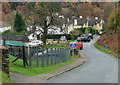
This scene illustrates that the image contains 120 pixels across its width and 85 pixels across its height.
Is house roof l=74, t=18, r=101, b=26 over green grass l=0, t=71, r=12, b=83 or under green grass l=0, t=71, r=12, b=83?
over

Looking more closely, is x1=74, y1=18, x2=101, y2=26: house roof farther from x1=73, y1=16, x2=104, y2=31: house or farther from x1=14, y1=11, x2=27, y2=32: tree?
x1=14, y1=11, x2=27, y2=32: tree

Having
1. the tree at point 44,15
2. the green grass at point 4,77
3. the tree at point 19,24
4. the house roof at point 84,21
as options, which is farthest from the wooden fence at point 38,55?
the house roof at point 84,21

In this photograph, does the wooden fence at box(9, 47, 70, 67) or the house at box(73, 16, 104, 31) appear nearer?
the wooden fence at box(9, 47, 70, 67)

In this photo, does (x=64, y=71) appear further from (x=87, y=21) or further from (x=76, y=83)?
(x=87, y=21)

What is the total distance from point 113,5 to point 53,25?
35.2 feet

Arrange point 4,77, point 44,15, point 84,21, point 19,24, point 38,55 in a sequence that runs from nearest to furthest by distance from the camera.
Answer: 1. point 4,77
2. point 38,55
3. point 44,15
4. point 19,24
5. point 84,21

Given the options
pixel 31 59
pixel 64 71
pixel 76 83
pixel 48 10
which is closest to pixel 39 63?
pixel 31 59

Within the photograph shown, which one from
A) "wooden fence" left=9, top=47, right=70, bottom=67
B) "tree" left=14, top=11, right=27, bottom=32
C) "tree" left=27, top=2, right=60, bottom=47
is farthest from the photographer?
"tree" left=14, top=11, right=27, bottom=32

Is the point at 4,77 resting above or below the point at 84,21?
below

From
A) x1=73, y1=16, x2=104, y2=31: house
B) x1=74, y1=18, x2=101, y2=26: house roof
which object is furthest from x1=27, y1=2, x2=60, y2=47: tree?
x1=74, y1=18, x2=101, y2=26: house roof

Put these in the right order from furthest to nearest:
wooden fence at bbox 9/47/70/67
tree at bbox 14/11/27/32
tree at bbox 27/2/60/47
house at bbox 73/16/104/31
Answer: house at bbox 73/16/104/31 → tree at bbox 14/11/27/32 → tree at bbox 27/2/60/47 → wooden fence at bbox 9/47/70/67

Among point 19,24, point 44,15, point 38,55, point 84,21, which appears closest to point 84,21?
point 84,21

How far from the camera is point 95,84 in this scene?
1222cm

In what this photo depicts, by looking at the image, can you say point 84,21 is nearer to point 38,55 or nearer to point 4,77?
point 38,55
